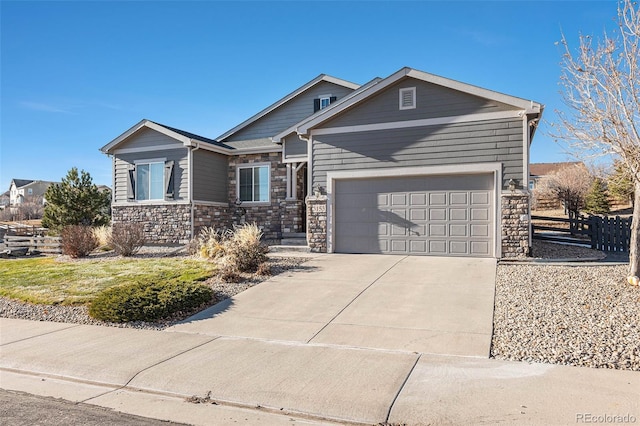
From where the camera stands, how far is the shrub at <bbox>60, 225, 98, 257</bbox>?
44.8 ft

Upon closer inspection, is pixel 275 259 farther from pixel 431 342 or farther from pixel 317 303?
pixel 431 342

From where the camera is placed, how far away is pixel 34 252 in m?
17.9

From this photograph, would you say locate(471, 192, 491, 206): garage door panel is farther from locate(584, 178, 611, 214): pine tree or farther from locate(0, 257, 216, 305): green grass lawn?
locate(584, 178, 611, 214): pine tree

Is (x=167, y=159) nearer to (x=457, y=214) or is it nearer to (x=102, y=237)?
(x=102, y=237)

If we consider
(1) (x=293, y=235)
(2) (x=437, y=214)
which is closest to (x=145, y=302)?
(2) (x=437, y=214)

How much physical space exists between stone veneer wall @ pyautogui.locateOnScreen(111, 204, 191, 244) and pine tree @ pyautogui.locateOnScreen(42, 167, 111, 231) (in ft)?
9.29

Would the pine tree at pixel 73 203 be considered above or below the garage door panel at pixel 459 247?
above

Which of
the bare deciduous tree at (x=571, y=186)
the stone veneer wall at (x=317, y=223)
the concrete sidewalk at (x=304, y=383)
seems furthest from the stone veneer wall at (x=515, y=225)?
the bare deciduous tree at (x=571, y=186)

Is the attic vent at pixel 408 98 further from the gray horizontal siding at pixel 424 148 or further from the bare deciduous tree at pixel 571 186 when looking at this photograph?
the bare deciduous tree at pixel 571 186

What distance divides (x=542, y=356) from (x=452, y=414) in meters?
1.88

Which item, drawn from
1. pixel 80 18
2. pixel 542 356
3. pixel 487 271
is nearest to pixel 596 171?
pixel 487 271

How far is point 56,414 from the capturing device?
3604mm

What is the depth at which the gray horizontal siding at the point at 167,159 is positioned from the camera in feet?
51.7

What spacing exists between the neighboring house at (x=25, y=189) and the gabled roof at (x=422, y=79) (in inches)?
2733
